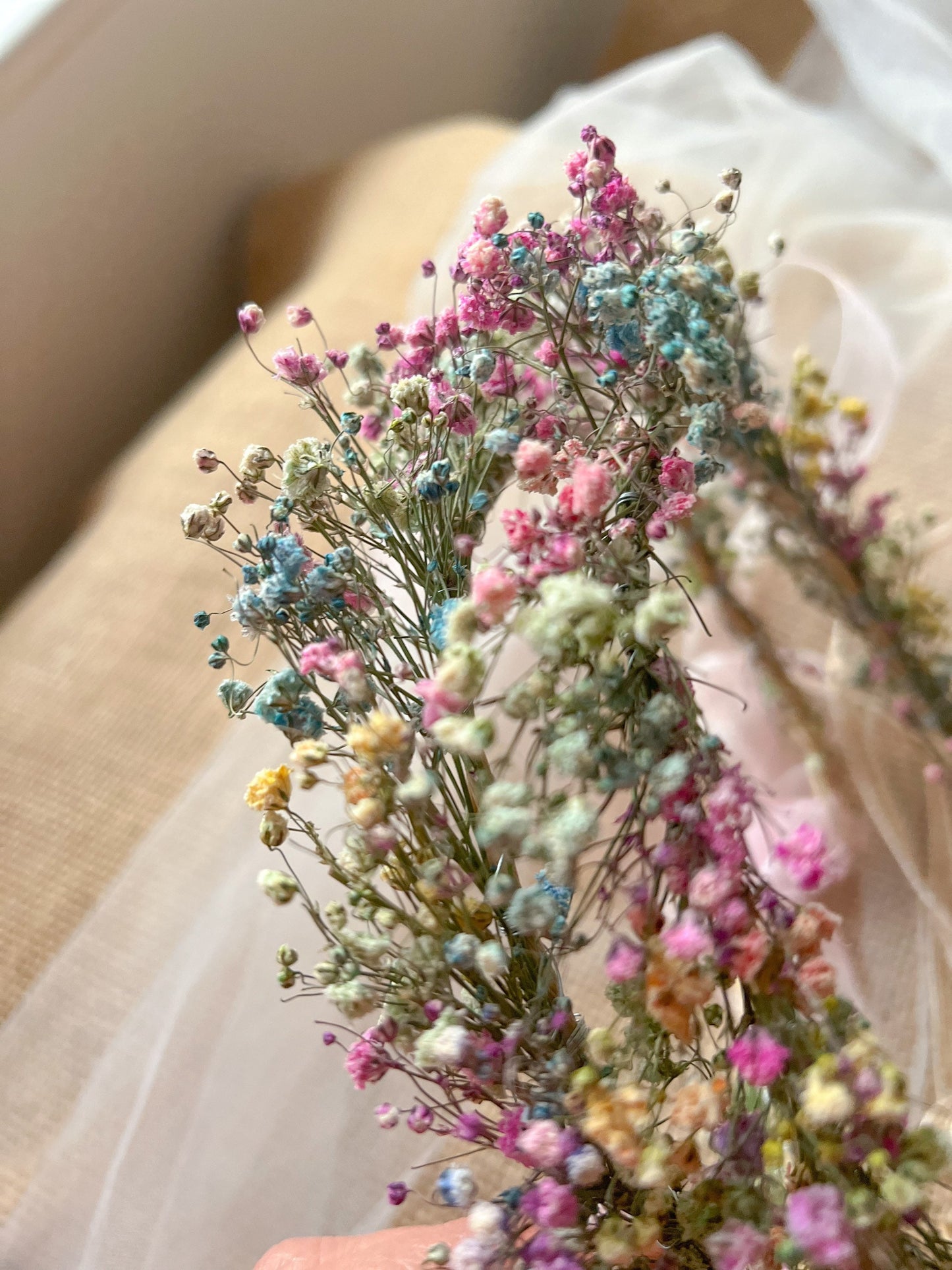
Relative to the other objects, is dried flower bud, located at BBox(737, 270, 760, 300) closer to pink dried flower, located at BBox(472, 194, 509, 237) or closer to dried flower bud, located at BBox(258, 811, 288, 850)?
pink dried flower, located at BBox(472, 194, 509, 237)

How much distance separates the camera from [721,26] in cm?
146

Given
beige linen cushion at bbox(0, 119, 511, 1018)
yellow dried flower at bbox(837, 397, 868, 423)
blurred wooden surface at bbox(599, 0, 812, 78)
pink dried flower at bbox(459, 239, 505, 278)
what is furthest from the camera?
blurred wooden surface at bbox(599, 0, 812, 78)

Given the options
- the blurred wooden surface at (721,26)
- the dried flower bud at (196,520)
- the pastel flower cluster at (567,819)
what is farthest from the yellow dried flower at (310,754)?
the blurred wooden surface at (721,26)

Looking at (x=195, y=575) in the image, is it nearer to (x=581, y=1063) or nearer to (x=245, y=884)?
(x=245, y=884)

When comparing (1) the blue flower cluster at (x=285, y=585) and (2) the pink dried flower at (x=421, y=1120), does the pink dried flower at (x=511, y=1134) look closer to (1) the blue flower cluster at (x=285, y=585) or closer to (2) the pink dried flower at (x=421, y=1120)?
(2) the pink dried flower at (x=421, y=1120)

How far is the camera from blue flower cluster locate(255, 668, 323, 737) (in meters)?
0.35

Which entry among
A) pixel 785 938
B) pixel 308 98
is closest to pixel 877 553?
pixel 785 938

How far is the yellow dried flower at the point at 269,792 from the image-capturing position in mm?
355

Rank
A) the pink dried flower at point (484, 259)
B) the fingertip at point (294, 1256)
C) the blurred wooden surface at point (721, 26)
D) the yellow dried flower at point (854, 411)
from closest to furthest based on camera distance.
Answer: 1. the pink dried flower at point (484, 259)
2. the fingertip at point (294, 1256)
3. the yellow dried flower at point (854, 411)
4. the blurred wooden surface at point (721, 26)

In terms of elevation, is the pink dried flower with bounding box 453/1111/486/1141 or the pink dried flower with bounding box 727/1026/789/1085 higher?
the pink dried flower with bounding box 727/1026/789/1085

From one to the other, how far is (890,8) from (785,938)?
3.42 ft

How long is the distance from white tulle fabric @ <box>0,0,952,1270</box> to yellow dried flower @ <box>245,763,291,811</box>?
37cm

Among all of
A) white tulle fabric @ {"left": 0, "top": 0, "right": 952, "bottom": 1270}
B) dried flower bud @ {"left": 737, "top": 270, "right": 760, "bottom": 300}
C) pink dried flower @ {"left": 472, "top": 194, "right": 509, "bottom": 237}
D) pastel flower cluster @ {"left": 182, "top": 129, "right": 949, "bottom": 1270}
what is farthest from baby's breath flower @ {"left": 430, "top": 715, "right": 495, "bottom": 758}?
white tulle fabric @ {"left": 0, "top": 0, "right": 952, "bottom": 1270}

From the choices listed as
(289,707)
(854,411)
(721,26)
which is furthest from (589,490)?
(721,26)
